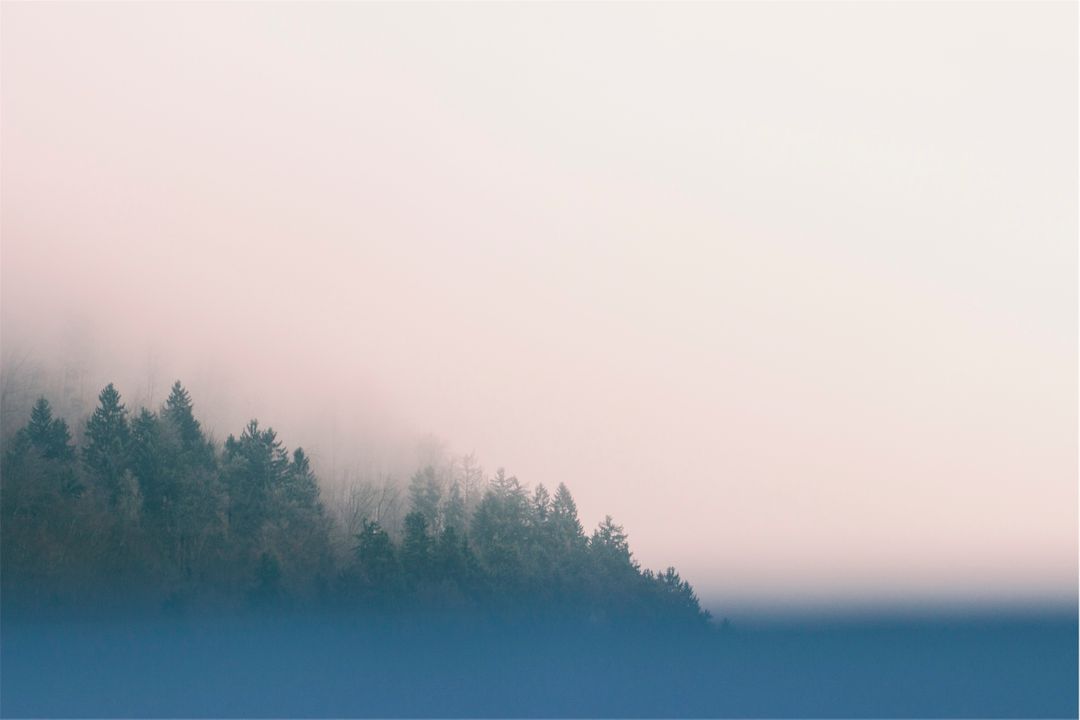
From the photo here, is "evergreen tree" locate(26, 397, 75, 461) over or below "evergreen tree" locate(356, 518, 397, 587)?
over

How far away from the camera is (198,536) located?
58.2 m

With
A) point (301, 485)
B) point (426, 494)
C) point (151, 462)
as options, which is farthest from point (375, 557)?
point (426, 494)

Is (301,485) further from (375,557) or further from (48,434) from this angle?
(48,434)

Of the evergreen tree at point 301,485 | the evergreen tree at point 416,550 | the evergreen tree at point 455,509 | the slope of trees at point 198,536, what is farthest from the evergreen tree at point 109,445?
the evergreen tree at point 455,509

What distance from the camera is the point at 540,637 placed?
76.0 m

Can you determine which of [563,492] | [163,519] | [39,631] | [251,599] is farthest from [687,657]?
[39,631]

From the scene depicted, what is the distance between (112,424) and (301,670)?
60.4 ft

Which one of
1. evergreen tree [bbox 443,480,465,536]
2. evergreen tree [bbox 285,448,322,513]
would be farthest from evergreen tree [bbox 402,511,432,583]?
evergreen tree [bbox 443,480,465,536]

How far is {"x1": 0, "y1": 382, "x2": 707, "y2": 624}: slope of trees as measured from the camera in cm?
5225

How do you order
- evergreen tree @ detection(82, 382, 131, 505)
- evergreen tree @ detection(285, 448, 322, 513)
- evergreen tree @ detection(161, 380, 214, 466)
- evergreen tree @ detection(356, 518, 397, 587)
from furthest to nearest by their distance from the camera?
1. evergreen tree @ detection(356, 518, 397, 587)
2. evergreen tree @ detection(285, 448, 322, 513)
3. evergreen tree @ detection(161, 380, 214, 466)
4. evergreen tree @ detection(82, 382, 131, 505)

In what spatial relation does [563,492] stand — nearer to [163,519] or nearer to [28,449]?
[163,519]

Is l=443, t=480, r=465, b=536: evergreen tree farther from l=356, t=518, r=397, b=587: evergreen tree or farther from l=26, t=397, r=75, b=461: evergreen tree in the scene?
l=26, t=397, r=75, b=461: evergreen tree

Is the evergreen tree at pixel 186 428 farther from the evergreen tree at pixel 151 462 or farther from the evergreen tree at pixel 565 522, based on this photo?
the evergreen tree at pixel 565 522

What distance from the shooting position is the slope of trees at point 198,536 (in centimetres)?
5225
